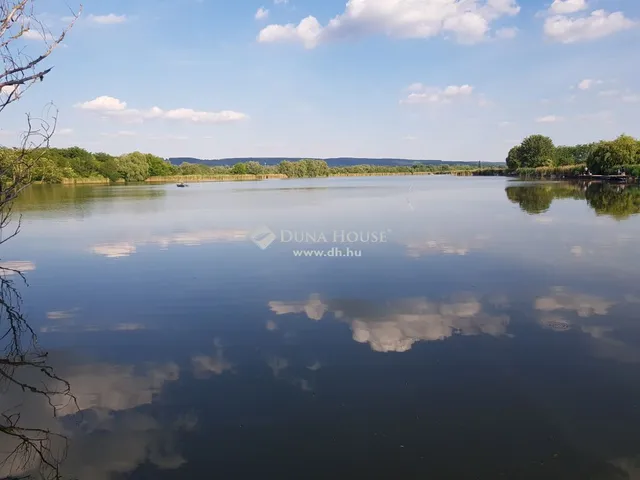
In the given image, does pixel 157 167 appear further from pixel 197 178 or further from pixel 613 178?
pixel 613 178

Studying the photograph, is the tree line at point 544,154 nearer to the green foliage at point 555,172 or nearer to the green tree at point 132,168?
the green foliage at point 555,172

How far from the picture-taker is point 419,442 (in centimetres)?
448

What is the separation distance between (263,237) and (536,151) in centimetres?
12768

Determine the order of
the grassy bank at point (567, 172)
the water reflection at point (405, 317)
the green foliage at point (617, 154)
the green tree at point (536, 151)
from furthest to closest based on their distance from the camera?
the green tree at point (536, 151) → the green foliage at point (617, 154) → the grassy bank at point (567, 172) → the water reflection at point (405, 317)

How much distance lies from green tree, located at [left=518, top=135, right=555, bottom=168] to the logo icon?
122 meters

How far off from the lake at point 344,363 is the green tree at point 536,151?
4867 inches

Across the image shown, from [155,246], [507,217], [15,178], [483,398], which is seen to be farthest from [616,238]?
[15,178]

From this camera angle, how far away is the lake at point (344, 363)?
171 inches

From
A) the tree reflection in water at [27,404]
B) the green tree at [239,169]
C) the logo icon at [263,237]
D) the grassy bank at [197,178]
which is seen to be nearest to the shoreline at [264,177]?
the grassy bank at [197,178]

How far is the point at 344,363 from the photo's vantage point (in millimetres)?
6391

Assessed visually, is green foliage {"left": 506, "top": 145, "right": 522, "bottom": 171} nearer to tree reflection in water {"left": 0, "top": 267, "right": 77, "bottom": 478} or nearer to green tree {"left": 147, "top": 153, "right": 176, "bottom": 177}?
green tree {"left": 147, "top": 153, "right": 176, "bottom": 177}

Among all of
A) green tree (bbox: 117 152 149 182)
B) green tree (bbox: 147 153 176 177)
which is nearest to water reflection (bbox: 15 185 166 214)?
green tree (bbox: 117 152 149 182)

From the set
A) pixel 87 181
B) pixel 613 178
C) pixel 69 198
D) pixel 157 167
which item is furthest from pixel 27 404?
pixel 157 167

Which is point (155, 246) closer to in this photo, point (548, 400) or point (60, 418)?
point (60, 418)
